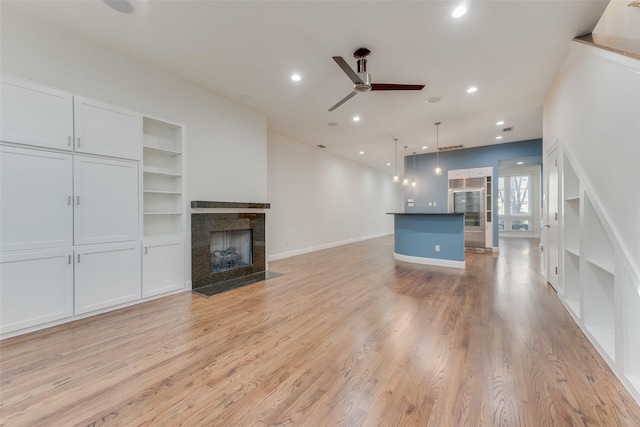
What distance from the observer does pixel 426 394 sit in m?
1.63

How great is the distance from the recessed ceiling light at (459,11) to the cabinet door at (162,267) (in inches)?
170

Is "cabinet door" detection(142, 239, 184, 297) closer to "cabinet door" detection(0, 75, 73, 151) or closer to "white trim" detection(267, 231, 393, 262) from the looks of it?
"cabinet door" detection(0, 75, 73, 151)

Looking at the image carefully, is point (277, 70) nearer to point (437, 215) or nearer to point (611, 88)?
point (611, 88)

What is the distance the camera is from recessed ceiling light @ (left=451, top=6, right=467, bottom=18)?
7.63ft

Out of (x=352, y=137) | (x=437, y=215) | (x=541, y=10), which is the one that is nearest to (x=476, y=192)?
(x=437, y=215)

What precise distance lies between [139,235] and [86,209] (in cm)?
62

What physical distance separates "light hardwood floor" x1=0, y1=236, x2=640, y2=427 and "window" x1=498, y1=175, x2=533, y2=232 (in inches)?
357

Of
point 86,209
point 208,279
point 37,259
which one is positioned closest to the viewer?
point 37,259

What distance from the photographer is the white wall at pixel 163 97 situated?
253 cm

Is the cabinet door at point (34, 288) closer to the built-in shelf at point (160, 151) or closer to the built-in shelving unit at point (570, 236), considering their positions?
the built-in shelf at point (160, 151)

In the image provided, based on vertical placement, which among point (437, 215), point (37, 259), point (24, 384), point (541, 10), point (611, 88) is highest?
point (541, 10)

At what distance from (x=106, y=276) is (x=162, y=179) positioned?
59.1 inches

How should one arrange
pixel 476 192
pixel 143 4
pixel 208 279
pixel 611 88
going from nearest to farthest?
pixel 611 88
pixel 143 4
pixel 208 279
pixel 476 192

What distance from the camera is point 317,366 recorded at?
193cm
